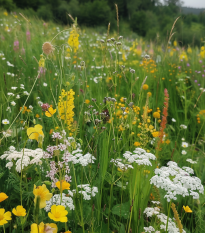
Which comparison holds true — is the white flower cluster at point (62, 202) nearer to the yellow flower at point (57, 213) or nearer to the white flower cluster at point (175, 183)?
the yellow flower at point (57, 213)

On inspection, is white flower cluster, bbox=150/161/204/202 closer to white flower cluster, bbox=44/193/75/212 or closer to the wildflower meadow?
the wildflower meadow

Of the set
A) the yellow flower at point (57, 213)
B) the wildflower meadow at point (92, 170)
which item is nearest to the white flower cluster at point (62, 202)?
the wildflower meadow at point (92, 170)

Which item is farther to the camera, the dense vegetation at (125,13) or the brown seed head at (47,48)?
the dense vegetation at (125,13)

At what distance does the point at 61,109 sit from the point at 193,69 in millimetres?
2677

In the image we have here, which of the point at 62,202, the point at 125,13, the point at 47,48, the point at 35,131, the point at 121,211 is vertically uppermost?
the point at 125,13

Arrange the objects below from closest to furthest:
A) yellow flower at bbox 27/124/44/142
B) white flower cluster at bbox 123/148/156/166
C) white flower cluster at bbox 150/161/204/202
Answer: yellow flower at bbox 27/124/44/142, white flower cluster at bbox 150/161/204/202, white flower cluster at bbox 123/148/156/166

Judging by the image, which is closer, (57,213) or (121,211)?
(57,213)

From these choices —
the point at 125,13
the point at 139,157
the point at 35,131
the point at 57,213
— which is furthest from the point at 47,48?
the point at 125,13

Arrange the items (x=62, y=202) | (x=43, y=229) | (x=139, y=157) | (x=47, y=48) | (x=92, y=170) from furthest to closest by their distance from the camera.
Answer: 1. (x=92, y=170)
2. (x=47, y=48)
3. (x=139, y=157)
4. (x=62, y=202)
5. (x=43, y=229)

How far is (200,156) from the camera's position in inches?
72.7

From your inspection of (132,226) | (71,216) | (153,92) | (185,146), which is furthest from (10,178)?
(153,92)

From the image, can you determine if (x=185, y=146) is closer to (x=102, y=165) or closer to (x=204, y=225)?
(x=204, y=225)

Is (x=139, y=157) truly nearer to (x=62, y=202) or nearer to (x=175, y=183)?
(x=175, y=183)

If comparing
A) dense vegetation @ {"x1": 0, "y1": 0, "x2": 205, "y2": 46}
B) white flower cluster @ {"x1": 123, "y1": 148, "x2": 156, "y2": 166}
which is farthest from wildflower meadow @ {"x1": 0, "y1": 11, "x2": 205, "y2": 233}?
dense vegetation @ {"x1": 0, "y1": 0, "x2": 205, "y2": 46}
